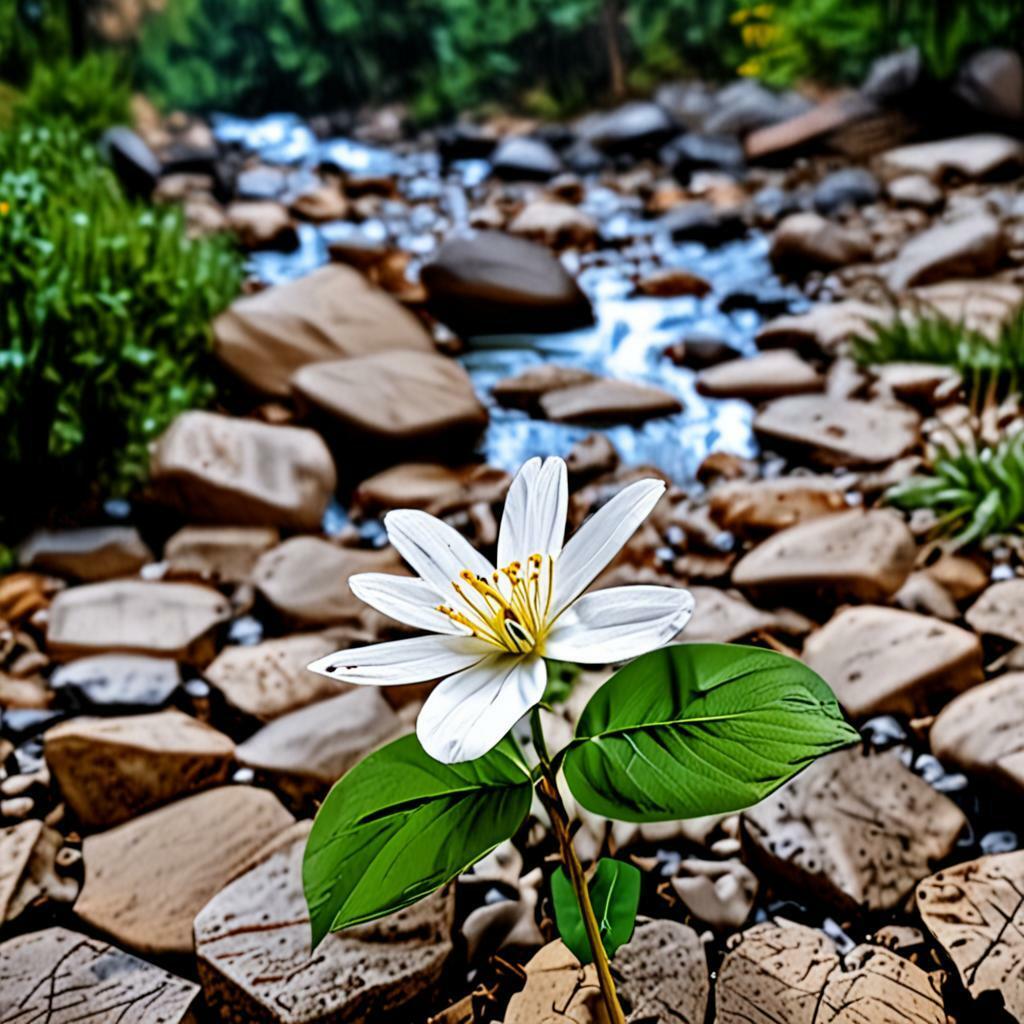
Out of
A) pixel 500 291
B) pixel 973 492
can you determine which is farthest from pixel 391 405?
pixel 973 492

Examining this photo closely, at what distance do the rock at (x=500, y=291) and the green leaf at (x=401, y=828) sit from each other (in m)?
3.13

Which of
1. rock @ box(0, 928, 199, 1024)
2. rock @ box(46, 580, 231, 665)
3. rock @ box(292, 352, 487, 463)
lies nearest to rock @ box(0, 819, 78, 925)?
rock @ box(0, 928, 199, 1024)

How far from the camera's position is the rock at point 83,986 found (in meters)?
1.17

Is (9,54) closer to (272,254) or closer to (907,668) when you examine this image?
(272,254)

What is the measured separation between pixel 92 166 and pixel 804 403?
3300 millimetres

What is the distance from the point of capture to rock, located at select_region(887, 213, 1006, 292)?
3.73m

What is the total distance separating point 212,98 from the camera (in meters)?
7.73

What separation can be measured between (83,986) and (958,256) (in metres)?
3.57

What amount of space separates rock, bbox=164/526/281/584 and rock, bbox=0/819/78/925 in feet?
2.99

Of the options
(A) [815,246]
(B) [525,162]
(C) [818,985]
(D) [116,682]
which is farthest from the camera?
(B) [525,162]

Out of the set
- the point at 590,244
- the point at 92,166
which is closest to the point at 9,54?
the point at 92,166

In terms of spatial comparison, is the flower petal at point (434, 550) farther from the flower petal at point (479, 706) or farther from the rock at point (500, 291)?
the rock at point (500, 291)

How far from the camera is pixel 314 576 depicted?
2.31m

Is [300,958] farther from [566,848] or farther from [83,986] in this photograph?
[566,848]
